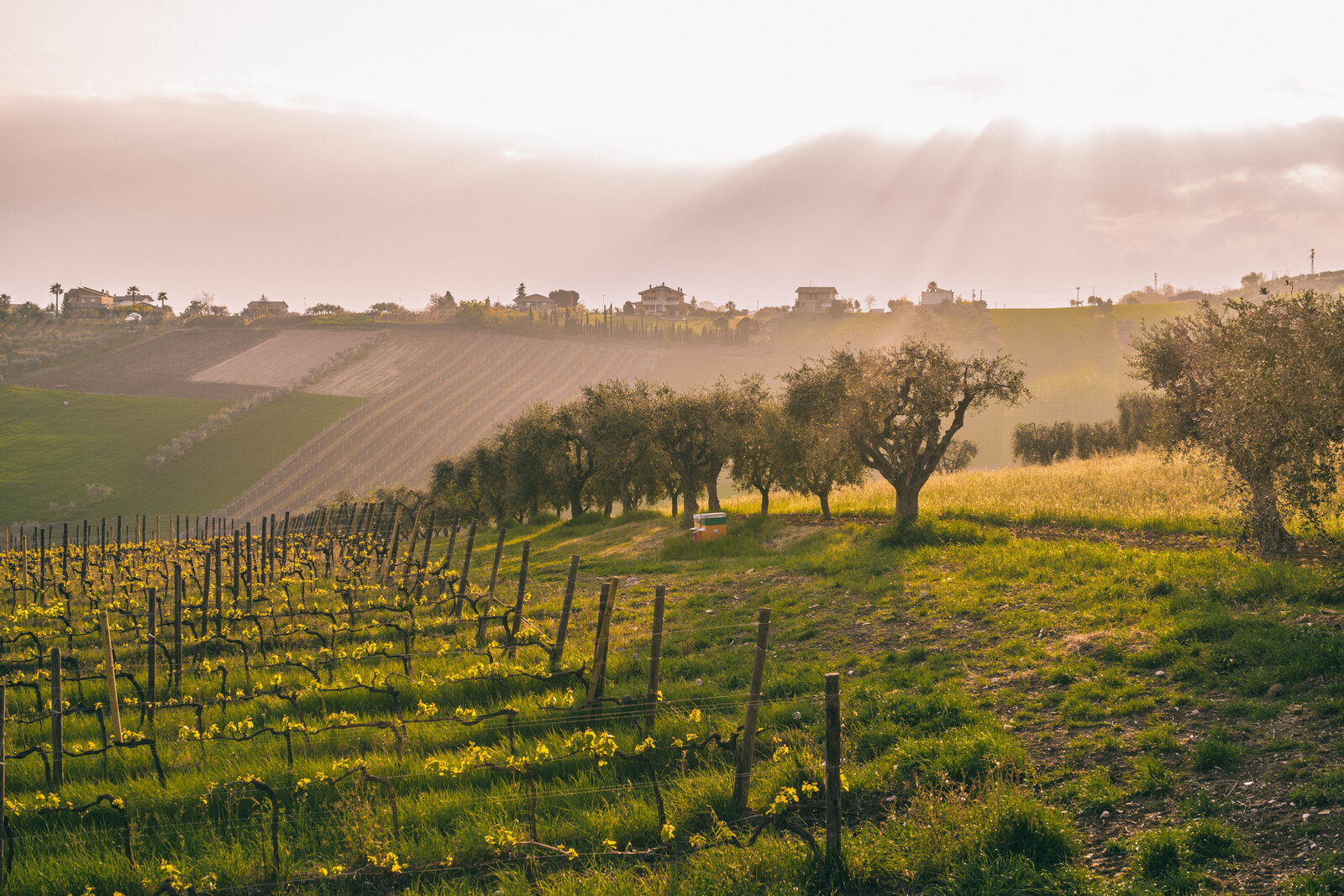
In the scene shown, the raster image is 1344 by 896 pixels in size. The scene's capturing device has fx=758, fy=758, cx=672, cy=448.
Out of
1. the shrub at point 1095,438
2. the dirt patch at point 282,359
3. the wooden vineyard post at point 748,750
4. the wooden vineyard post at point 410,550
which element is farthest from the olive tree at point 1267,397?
the dirt patch at point 282,359

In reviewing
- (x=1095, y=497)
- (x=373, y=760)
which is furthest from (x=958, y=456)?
(x=373, y=760)

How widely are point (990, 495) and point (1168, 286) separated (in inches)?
7098

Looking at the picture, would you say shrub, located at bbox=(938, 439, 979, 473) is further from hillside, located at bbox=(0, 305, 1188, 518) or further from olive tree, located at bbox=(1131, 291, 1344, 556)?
olive tree, located at bbox=(1131, 291, 1344, 556)

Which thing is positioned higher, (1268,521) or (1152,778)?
(1268,521)

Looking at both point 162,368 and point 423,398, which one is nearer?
point 423,398

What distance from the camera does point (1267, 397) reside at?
1545 centimetres

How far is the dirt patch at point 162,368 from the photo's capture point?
12812 cm

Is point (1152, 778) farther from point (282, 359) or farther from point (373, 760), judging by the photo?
point (282, 359)

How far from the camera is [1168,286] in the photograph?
584 ft

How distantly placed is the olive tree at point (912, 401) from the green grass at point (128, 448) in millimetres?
87647

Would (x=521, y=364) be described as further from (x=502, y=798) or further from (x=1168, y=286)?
(x=1168, y=286)

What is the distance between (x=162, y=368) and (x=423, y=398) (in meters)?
56.6

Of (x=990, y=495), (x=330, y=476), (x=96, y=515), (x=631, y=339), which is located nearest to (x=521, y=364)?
(x=631, y=339)

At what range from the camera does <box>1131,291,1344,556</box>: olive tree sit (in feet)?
46.6
